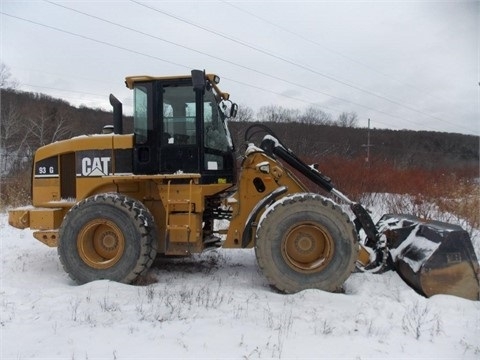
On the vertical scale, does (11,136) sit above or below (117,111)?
above

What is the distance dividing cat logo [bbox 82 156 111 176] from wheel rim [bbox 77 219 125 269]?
2.47 feet

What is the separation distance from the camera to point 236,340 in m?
3.87

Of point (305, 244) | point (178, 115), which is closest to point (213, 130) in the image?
point (178, 115)

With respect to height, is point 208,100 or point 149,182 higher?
point 208,100

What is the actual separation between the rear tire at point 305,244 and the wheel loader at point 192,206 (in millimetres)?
12

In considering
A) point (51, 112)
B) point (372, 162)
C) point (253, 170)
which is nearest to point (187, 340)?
point (253, 170)

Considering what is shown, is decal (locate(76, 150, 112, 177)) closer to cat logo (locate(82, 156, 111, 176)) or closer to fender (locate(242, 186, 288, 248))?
cat logo (locate(82, 156, 111, 176))

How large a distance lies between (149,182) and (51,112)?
178 feet

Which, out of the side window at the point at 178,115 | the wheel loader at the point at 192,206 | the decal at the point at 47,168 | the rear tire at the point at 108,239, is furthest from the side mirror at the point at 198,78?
the decal at the point at 47,168

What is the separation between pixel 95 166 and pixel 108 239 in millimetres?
1072

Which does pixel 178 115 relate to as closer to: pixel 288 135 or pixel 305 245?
pixel 305 245

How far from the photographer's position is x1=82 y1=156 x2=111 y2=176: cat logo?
6094 millimetres

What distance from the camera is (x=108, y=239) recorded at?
5.84 meters

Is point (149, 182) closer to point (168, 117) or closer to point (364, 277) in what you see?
point (168, 117)
